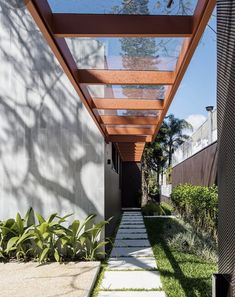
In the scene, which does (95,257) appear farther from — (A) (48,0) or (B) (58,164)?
(A) (48,0)

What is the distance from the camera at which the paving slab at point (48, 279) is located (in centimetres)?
497

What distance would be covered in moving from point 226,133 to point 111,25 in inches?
55.2

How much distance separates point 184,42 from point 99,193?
4.19m

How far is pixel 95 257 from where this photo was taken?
23.1 ft

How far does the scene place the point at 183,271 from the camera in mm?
6039

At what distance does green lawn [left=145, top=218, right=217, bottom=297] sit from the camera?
4.98 m

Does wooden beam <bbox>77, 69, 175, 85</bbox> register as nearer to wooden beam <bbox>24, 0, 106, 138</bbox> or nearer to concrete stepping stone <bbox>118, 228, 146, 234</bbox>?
wooden beam <bbox>24, 0, 106, 138</bbox>

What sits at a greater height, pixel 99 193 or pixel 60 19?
pixel 60 19

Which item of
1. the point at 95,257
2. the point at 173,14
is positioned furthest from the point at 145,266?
the point at 173,14

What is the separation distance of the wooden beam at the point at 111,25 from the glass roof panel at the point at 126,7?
0.04 metres

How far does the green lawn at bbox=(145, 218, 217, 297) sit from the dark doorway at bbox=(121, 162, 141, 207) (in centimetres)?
1299

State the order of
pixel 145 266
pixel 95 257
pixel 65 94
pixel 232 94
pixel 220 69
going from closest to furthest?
pixel 232 94 < pixel 220 69 < pixel 145 266 < pixel 95 257 < pixel 65 94

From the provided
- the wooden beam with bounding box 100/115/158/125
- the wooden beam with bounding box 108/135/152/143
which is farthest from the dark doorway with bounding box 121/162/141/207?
the wooden beam with bounding box 100/115/158/125

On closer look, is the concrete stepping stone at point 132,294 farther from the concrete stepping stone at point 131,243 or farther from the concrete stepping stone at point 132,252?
the concrete stepping stone at point 131,243
